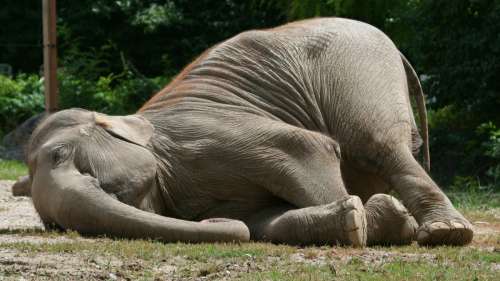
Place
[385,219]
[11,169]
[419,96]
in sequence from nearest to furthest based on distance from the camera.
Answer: [385,219] < [419,96] < [11,169]

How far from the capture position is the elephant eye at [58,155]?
7305 millimetres

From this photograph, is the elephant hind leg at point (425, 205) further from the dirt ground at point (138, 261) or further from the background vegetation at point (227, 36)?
the background vegetation at point (227, 36)

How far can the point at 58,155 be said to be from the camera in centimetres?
732

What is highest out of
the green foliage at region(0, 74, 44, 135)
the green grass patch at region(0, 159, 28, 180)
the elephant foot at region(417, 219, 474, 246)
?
the elephant foot at region(417, 219, 474, 246)

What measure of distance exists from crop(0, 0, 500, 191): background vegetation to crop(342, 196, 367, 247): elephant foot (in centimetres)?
688

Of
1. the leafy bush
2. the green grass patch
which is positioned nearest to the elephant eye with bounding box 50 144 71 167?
the green grass patch

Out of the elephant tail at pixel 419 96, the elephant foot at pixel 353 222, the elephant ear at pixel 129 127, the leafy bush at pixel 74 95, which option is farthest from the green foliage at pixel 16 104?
the elephant foot at pixel 353 222

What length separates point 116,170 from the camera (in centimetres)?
734

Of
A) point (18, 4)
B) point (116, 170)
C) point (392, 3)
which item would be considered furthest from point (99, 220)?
point (18, 4)

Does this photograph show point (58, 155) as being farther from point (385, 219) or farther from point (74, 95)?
point (74, 95)

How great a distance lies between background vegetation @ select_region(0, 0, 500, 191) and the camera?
53.9 ft

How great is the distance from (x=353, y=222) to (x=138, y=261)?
1.48m

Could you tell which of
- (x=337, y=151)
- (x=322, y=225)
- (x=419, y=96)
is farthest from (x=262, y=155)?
(x=419, y=96)

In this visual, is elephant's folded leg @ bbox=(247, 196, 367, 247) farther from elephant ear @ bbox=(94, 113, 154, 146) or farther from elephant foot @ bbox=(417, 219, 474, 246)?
elephant ear @ bbox=(94, 113, 154, 146)
